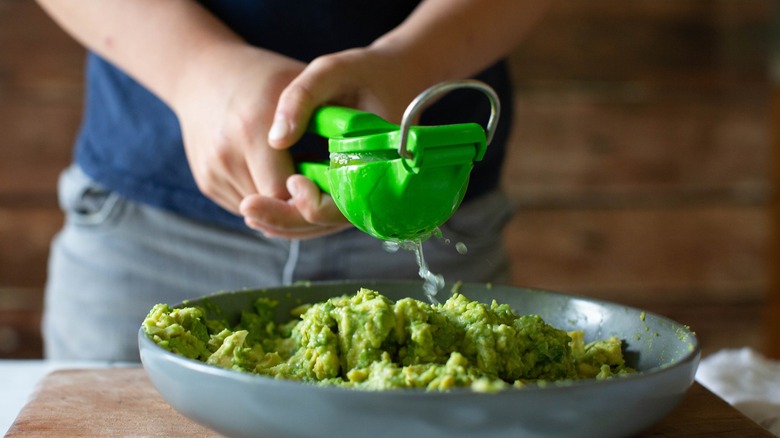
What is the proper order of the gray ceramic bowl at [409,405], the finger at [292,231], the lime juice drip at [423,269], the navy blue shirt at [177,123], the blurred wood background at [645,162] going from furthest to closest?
1. the blurred wood background at [645,162]
2. the navy blue shirt at [177,123]
3. the finger at [292,231]
4. the lime juice drip at [423,269]
5. the gray ceramic bowl at [409,405]

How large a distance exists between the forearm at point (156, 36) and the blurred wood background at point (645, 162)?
1.22 meters

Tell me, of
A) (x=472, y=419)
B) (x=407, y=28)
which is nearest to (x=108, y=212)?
(x=407, y=28)

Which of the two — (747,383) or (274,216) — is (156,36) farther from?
(747,383)

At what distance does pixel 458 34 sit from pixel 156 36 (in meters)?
0.36

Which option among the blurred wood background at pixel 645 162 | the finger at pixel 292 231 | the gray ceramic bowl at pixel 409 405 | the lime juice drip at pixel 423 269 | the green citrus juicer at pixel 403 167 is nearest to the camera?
the gray ceramic bowl at pixel 409 405

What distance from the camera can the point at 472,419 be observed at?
600mm

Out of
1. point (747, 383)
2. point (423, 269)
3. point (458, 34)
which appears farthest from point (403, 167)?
point (747, 383)

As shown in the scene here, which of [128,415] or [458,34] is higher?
[458,34]

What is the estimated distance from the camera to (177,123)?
1.21 meters

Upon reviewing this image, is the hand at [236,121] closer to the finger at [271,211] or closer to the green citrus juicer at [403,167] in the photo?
the finger at [271,211]

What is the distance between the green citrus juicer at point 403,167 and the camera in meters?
0.71

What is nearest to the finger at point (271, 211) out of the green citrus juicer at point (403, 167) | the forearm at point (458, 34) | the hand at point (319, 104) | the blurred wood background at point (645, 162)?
the hand at point (319, 104)

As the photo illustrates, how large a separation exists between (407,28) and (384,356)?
1.54 ft

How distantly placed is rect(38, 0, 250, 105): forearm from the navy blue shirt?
93mm
